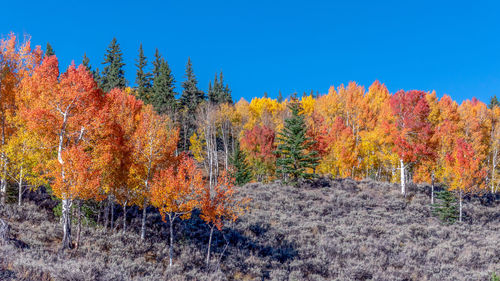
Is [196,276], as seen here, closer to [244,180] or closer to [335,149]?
[244,180]

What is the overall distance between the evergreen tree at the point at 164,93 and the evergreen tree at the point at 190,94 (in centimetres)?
524

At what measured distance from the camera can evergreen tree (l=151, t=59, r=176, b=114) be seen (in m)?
50.6

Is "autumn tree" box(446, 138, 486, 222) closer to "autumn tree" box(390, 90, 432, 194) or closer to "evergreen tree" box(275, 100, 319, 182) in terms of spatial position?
"autumn tree" box(390, 90, 432, 194)

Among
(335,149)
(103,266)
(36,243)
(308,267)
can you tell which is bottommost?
(308,267)

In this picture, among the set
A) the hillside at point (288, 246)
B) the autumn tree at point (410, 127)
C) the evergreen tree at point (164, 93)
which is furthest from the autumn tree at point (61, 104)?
the evergreen tree at point (164, 93)

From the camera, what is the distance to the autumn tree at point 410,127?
32156 mm

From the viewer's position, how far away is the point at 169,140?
19.7 meters

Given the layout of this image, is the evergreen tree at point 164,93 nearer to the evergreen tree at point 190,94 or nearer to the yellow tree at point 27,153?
the evergreen tree at point 190,94

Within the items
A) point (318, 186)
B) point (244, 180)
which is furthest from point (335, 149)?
point (244, 180)

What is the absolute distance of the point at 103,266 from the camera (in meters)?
14.0

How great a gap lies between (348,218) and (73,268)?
22.5 metres

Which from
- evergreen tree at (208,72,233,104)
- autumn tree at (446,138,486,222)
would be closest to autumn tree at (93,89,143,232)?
autumn tree at (446,138,486,222)

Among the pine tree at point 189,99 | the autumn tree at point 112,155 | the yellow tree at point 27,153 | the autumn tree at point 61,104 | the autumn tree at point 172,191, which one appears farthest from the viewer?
the pine tree at point 189,99

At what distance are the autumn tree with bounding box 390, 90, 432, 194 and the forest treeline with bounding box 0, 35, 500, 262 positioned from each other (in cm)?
11
